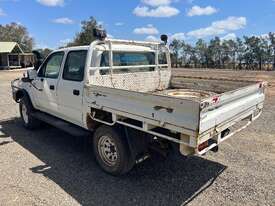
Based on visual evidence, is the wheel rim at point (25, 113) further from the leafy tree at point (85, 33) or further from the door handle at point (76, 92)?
the leafy tree at point (85, 33)

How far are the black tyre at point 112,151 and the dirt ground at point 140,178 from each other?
18 centimetres

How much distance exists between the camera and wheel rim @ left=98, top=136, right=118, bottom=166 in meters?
4.61

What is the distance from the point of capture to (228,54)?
55750 millimetres

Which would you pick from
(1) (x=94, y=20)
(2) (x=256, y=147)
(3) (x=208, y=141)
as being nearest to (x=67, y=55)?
(3) (x=208, y=141)

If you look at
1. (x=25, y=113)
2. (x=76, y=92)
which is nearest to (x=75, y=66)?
Result: (x=76, y=92)

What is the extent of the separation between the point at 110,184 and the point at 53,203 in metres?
0.88

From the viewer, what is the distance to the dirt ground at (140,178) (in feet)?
13.2

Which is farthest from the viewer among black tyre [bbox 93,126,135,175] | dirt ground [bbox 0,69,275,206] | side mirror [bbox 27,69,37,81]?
side mirror [bbox 27,69,37,81]

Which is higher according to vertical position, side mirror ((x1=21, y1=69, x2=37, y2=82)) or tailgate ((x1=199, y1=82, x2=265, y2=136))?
side mirror ((x1=21, y1=69, x2=37, y2=82))

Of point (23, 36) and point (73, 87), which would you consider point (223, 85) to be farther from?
point (23, 36)

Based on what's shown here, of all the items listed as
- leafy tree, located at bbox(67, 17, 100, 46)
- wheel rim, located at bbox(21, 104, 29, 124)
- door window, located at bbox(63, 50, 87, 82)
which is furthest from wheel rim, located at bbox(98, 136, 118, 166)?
leafy tree, located at bbox(67, 17, 100, 46)

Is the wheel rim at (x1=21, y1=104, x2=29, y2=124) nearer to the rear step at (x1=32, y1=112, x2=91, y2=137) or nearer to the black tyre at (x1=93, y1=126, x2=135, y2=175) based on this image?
the rear step at (x1=32, y1=112, x2=91, y2=137)

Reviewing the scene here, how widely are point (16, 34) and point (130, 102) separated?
87.9m

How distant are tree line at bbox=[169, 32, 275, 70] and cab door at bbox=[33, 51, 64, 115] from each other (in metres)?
48.3
